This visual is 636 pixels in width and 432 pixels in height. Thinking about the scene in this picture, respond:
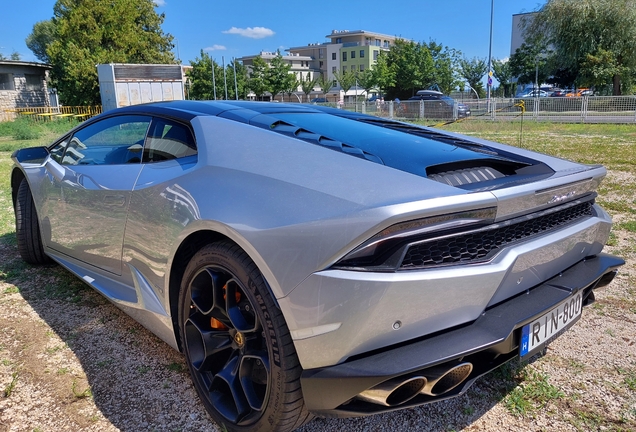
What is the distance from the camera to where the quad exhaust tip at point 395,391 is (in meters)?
1.50

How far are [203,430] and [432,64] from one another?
5388 cm

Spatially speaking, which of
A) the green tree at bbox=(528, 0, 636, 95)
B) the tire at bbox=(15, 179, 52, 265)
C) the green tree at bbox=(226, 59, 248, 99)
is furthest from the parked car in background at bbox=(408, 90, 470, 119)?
the green tree at bbox=(226, 59, 248, 99)

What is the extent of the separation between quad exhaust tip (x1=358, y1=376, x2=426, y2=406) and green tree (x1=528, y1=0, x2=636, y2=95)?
34.3 meters

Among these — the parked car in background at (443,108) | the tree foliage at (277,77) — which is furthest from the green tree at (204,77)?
the parked car in background at (443,108)

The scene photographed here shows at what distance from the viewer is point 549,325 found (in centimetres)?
187

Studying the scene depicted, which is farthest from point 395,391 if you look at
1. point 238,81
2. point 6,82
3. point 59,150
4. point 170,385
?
point 238,81

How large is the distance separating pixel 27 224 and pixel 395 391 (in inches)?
136

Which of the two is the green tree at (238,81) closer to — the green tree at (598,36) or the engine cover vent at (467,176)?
the green tree at (598,36)

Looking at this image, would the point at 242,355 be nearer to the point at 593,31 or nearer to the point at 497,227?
the point at 497,227

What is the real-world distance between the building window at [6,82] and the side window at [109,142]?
112 ft

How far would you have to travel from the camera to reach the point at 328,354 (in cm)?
156

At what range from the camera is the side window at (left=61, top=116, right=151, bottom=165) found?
2712mm

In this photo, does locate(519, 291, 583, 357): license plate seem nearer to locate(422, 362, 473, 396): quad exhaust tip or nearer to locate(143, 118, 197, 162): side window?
locate(422, 362, 473, 396): quad exhaust tip

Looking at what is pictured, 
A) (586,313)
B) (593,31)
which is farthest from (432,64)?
(586,313)
